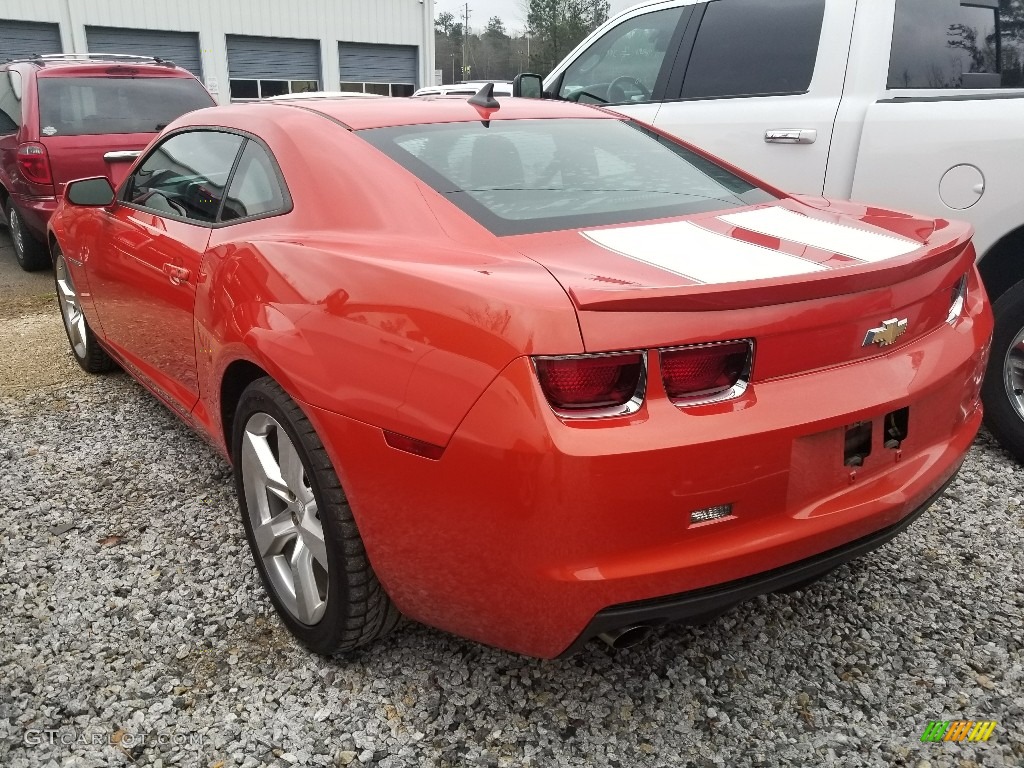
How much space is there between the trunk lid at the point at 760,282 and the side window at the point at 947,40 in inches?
70.9

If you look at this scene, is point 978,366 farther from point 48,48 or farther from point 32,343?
point 48,48

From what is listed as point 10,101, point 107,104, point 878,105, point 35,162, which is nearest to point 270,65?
point 10,101

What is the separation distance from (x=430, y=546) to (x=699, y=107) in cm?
318

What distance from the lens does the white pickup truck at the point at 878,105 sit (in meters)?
3.13

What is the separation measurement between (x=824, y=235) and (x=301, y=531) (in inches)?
59.3

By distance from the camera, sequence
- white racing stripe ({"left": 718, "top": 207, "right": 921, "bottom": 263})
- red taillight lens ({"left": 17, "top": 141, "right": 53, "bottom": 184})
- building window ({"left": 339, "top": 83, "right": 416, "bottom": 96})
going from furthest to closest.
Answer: building window ({"left": 339, "top": 83, "right": 416, "bottom": 96})
red taillight lens ({"left": 17, "top": 141, "right": 53, "bottom": 184})
white racing stripe ({"left": 718, "top": 207, "right": 921, "bottom": 263})

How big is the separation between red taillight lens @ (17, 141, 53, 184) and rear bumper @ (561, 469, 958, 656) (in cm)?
654

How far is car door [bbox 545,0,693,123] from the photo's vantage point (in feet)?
14.8

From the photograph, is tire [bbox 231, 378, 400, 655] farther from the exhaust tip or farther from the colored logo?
the colored logo

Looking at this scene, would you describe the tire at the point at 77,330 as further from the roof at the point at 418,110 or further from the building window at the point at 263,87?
the building window at the point at 263,87

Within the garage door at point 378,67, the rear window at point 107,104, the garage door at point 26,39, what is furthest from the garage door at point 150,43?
the rear window at point 107,104

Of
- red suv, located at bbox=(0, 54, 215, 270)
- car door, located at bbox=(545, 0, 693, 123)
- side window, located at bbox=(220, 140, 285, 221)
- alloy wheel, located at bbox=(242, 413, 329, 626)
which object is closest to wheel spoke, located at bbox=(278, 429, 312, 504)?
alloy wheel, located at bbox=(242, 413, 329, 626)

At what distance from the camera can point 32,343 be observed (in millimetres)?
5359

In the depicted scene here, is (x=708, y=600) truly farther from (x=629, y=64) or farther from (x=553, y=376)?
(x=629, y=64)
